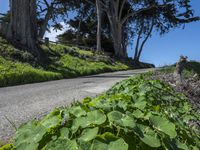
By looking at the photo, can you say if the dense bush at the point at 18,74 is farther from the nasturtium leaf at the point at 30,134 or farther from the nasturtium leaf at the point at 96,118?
the nasturtium leaf at the point at 96,118

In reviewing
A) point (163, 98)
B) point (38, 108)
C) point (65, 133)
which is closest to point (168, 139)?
point (65, 133)

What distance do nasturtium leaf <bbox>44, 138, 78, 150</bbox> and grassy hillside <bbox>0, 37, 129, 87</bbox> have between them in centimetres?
1287

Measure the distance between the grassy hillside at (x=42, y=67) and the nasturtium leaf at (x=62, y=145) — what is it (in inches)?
507

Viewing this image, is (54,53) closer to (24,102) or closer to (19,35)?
(19,35)

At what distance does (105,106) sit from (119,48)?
36.8 meters

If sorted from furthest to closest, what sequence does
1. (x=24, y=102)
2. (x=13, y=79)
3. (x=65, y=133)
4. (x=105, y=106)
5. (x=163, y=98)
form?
1. (x=13, y=79)
2. (x=24, y=102)
3. (x=163, y=98)
4. (x=105, y=106)
5. (x=65, y=133)

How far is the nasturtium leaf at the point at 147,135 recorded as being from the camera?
2223 mm

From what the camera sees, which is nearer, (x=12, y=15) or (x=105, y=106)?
(x=105, y=106)

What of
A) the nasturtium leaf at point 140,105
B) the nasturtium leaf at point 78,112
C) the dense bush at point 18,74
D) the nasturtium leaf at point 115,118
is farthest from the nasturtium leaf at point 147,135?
the dense bush at point 18,74

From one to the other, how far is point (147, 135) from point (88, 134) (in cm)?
40

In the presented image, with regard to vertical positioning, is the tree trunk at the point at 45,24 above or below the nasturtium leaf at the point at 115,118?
above

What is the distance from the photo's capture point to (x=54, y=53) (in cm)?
2577

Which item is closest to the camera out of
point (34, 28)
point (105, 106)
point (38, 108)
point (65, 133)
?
point (65, 133)

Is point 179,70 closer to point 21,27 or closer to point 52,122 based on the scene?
point 52,122
